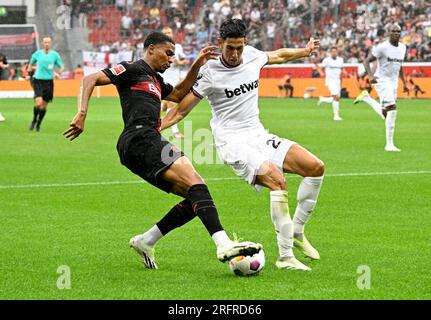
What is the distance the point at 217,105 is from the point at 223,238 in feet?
6.66

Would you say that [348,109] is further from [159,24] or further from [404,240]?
[404,240]

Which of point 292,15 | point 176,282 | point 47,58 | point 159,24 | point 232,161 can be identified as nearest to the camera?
point 176,282

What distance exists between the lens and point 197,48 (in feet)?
180

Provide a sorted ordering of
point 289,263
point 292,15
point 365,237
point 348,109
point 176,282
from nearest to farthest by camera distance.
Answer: point 176,282 < point 289,263 < point 365,237 < point 348,109 < point 292,15

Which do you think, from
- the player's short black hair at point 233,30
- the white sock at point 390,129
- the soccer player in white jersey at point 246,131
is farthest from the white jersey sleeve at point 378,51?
the player's short black hair at point 233,30

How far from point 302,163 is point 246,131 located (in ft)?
2.31

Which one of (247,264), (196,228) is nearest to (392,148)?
(196,228)

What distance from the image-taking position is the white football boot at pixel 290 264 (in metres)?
8.36

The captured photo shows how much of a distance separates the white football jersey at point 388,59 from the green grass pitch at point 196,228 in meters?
1.61

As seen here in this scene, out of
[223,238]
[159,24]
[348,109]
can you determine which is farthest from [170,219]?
[159,24]

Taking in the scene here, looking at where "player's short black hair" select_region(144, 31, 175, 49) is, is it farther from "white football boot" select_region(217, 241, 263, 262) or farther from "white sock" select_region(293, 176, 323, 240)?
"white football boot" select_region(217, 241, 263, 262)

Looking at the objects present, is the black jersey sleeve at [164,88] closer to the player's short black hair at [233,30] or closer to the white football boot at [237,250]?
the player's short black hair at [233,30]

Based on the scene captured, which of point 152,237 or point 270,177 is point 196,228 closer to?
point 152,237

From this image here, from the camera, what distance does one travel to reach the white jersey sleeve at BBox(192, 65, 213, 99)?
9453 millimetres
